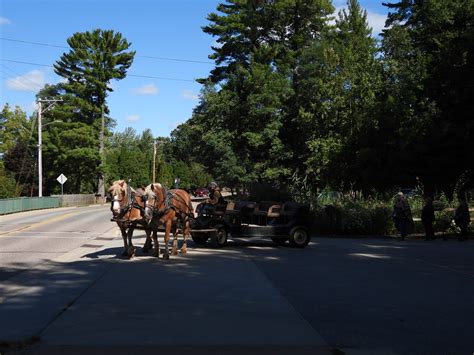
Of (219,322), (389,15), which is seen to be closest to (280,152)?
(389,15)

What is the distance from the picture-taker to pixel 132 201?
14.1 m

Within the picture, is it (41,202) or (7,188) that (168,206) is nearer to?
(41,202)

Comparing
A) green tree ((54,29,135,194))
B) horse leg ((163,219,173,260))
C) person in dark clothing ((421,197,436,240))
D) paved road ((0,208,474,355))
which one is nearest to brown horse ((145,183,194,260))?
horse leg ((163,219,173,260))

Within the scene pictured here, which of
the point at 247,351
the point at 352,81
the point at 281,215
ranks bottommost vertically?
the point at 247,351

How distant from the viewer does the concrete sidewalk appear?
6.28 metres

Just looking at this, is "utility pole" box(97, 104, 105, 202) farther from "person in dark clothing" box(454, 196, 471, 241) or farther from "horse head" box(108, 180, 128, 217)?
"horse head" box(108, 180, 128, 217)

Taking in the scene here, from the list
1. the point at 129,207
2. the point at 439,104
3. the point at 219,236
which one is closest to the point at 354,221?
the point at 219,236

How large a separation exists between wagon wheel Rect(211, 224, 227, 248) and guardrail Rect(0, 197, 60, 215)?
29521 millimetres

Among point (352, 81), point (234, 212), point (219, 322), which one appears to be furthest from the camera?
point (352, 81)

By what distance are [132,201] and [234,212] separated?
426 cm

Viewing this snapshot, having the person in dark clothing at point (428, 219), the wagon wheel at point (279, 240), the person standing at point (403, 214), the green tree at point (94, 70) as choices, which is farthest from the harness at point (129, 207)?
the green tree at point (94, 70)

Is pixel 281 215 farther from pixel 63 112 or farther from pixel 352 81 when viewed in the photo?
pixel 63 112

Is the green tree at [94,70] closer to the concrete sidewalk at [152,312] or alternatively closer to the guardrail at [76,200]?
the guardrail at [76,200]

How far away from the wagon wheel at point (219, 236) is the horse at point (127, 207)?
124 inches
